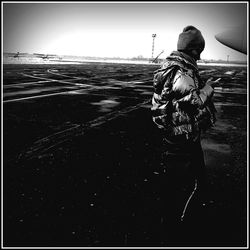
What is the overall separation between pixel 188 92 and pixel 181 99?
90 mm

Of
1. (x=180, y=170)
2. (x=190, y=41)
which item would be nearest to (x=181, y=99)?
(x=190, y=41)

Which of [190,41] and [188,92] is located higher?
[190,41]

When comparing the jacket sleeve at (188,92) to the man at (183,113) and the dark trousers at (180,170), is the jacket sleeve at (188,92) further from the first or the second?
the dark trousers at (180,170)

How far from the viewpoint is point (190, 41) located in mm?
2367

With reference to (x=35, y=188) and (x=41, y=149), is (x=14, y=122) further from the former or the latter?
(x=35, y=188)

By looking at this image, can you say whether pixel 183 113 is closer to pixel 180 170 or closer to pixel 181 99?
pixel 181 99

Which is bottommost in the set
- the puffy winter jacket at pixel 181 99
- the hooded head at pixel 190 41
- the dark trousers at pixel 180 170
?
the dark trousers at pixel 180 170

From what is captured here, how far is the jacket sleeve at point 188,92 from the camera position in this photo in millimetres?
2223

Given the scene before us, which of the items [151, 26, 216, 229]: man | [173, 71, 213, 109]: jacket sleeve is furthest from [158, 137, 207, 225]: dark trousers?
[173, 71, 213, 109]: jacket sleeve

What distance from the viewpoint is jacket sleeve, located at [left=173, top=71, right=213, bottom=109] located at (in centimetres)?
222

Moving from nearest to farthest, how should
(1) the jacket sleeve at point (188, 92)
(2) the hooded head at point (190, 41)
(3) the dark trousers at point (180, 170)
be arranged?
(1) the jacket sleeve at point (188, 92) → (2) the hooded head at point (190, 41) → (3) the dark trousers at point (180, 170)

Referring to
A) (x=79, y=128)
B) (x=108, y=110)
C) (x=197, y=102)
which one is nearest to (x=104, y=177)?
(x=197, y=102)

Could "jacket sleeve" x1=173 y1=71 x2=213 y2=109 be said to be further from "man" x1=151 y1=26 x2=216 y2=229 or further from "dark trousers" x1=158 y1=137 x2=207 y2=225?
"dark trousers" x1=158 y1=137 x2=207 y2=225

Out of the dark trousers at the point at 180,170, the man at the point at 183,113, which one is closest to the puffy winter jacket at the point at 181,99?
the man at the point at 183,113
